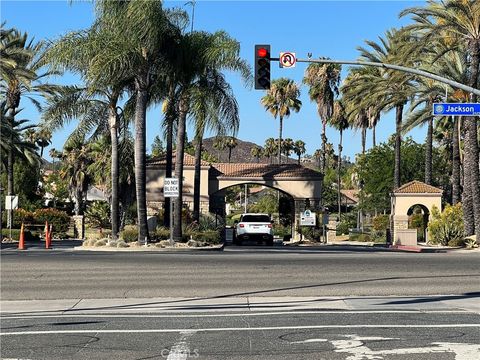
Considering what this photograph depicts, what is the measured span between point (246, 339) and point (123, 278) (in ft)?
32.5

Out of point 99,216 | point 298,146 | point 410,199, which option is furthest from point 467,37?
point 298,146

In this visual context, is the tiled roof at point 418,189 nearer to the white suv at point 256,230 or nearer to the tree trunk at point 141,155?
the white suv at point 256,230

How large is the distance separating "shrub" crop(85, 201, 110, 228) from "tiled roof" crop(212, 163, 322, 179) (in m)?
12.0

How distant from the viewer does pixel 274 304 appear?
50.9ft

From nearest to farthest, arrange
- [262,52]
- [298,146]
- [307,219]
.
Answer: [262,52] < [307,219] < [298,146]

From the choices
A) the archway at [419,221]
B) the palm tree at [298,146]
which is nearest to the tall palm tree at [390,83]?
the archway at [419,221]

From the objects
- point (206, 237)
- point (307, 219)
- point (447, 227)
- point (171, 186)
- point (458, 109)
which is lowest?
point (206, 237)

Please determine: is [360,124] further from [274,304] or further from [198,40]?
[274,304]

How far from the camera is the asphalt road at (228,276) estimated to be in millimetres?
17547

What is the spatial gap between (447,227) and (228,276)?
930 inches

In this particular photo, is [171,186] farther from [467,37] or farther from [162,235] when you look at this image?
[467,37]

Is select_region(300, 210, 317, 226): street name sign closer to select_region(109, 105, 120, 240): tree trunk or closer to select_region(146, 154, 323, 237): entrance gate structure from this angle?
select_region(146, 154, 323, 237): entrance gate structure

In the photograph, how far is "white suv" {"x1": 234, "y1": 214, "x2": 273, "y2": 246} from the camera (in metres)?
41.5

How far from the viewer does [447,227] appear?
4100 centimetres
